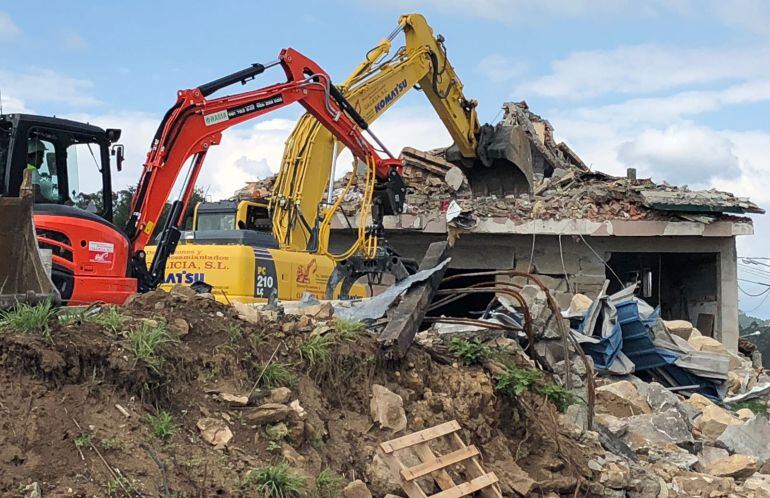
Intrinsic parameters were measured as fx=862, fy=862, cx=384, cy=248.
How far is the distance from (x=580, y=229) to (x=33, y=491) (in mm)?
12807

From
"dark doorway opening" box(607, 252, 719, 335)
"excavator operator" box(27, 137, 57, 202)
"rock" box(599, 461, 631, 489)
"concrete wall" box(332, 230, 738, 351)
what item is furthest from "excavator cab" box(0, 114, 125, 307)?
"dark doorway opening" box(607, 252, 719, 335)

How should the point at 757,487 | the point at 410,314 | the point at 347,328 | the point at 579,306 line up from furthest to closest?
the point at 579,306 < the point at 757,487 < the point at 410,314 < the point at 347,328

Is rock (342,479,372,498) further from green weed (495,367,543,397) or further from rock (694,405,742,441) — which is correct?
rock (694,405,742,441)

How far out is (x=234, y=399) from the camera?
451 centimetres

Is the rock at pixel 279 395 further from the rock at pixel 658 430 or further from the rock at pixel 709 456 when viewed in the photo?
the rock at pixel 709 456

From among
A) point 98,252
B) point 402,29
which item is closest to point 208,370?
point 98,252

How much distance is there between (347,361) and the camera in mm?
5207

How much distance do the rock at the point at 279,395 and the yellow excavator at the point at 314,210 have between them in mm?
2985

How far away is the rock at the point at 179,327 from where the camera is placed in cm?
477

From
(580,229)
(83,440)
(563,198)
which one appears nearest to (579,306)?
(580,229)

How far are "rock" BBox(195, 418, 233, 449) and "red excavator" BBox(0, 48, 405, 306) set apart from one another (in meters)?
2.85

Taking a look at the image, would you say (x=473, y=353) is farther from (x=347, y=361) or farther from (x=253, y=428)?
(x=253, y=428)

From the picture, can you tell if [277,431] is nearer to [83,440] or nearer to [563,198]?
[83,440]

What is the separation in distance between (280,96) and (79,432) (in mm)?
6776
